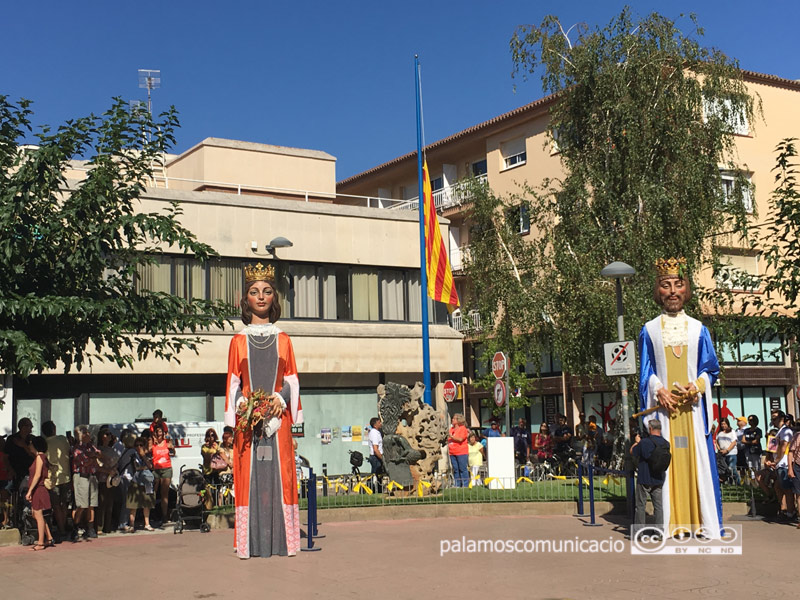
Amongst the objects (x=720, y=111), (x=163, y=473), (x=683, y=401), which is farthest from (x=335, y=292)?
(x=683, y=401)

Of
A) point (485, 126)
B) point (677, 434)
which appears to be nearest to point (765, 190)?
point (485, 126)

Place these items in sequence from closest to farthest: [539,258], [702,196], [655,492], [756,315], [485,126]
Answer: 1. [655,492]
2. [756,315]
3. [702,196]
4. [539,258]
5. [485,126]

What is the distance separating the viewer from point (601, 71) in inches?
993

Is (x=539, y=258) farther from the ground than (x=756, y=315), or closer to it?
farther from the ground

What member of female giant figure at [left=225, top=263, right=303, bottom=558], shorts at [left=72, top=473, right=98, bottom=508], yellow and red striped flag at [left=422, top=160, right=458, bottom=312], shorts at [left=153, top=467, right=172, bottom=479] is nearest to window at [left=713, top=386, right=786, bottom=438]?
yellow and red striped flag at [left=422, top=160, right=458, bottom=312]

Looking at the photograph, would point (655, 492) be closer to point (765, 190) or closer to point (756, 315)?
point (756, 315)

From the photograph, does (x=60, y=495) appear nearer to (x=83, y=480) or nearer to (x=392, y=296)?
(x=83, y=480)

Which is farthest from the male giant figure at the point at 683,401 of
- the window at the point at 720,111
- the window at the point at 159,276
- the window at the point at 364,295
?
the window at the point at 364,295

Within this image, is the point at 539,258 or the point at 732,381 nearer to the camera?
the point at 539,258

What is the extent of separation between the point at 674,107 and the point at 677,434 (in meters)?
13.9

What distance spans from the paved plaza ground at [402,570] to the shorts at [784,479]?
0.70 metres

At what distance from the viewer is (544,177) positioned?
40781 mm

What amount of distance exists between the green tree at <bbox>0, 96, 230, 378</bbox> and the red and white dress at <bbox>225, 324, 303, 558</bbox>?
323cm

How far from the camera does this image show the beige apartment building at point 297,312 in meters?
27.8
